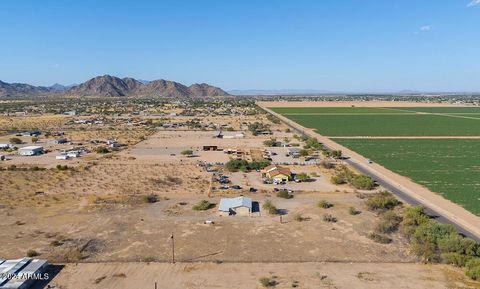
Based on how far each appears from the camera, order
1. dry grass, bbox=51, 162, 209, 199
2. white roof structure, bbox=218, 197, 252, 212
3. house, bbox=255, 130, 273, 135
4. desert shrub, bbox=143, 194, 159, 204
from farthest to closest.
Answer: house, bbox=255, 130, 273, 135 < dry grass, bbox=51, 162, 209, 199 < desert shrub, bbox=143, 194, 159, 204 < white roof structure, bbox=218, 197, 252, 212

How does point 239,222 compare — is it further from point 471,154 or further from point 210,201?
point 471,154

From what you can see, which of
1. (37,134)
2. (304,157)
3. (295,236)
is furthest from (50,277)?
(37,134)

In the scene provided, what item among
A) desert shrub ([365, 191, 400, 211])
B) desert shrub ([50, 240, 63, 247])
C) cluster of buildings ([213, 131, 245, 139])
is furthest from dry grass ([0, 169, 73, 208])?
cluster of buildings ([213, 131, 245, 139])

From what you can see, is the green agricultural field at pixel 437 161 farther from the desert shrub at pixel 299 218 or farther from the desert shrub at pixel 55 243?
the desert shrub at pixel 55 243

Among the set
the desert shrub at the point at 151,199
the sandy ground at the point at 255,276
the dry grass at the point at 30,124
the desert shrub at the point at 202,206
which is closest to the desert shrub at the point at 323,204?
the desert shrub at the point at 202,206

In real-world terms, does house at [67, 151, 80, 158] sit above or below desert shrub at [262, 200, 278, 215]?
above

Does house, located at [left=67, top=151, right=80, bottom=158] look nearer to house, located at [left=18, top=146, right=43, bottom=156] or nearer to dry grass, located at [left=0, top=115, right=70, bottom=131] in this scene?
house, located at [left=18, top=146, right=43, bottom=156]

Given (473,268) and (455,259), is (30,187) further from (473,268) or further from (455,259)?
(473,268)

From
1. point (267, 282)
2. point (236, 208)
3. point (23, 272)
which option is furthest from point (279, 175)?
point (23, 272)

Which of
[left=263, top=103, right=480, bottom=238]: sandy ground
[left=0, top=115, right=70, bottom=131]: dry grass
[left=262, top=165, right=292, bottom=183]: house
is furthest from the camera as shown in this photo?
[left=0, top=115, right=70, bottom=131]: dry grass
